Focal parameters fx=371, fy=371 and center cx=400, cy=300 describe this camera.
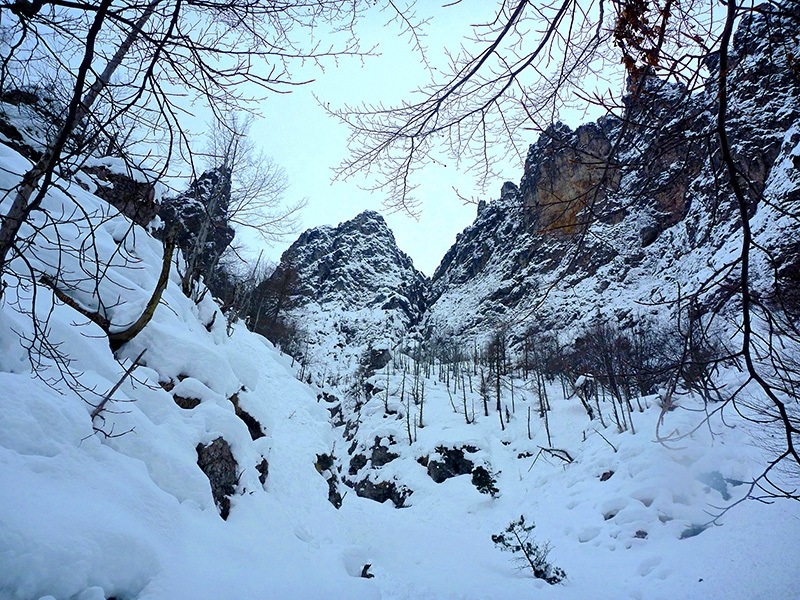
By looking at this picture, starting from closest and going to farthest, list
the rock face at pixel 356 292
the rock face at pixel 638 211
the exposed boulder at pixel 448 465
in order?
1. the rock face at pixel 638 211
2. the exposed boulder at pixel 448 465
3. the rock face at pixel 356 292

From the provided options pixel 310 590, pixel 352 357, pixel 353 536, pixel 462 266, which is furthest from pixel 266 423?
pixel 462 266

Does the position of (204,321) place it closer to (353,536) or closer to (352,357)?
(353,536)

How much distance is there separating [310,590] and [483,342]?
54.3 m

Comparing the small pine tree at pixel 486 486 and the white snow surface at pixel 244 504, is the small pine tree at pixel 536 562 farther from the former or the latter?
the small pine tree at pixel 486 486

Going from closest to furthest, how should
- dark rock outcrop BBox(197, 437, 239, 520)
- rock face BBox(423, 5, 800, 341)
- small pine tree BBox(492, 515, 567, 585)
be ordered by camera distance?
rock face BBox(423, 5, 800, 341) → dark rock outcrop BBox(197, 437, 239, 520) → small pine tree BBox(492, 515, 567, 585)

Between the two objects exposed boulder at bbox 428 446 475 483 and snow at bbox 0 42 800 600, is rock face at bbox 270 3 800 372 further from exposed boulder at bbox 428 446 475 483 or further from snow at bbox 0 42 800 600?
exposed boulder at bbox 428 446 475 483

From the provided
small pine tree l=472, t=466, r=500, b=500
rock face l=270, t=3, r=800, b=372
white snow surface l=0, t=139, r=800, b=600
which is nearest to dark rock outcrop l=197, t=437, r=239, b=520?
white snow surface l=0, t=139, r=800, b=600

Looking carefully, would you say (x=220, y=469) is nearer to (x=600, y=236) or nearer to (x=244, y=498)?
(x=244, y=498)

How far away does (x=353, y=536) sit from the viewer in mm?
9508

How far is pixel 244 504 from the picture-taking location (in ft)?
19.3

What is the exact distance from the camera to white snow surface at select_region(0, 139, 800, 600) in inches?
118

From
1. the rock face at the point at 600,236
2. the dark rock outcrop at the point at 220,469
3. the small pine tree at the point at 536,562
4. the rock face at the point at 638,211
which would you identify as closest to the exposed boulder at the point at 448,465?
the rock face at the point at 600,236

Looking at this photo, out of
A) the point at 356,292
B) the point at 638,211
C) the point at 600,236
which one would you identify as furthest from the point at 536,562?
the point at 356,292

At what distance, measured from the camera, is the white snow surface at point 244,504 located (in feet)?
9.84
